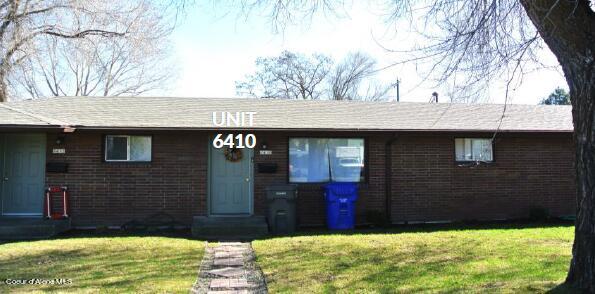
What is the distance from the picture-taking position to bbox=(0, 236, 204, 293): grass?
20.2 feet

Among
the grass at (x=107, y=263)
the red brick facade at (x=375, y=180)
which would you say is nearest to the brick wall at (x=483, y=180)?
the red brick facade at (x=375, y=180)

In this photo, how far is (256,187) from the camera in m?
11.8

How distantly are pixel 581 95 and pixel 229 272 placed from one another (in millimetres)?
4991

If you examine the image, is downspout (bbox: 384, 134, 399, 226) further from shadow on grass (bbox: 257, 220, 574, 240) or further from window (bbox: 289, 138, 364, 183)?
window (bbox: 289, 138, 364, 183)

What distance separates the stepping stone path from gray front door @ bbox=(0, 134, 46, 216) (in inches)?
191

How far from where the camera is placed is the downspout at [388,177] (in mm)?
12148

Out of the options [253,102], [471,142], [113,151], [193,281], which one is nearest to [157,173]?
[113,151]

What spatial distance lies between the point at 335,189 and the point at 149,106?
5556mm

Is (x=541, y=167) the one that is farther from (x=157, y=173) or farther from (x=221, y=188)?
(x=157, y=173)

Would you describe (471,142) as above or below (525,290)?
above

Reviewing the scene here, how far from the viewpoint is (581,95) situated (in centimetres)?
523

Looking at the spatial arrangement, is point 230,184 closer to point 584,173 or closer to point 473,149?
point 473,149

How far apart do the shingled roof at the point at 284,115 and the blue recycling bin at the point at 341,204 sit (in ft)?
4.60

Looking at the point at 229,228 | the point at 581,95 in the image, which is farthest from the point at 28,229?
the point at 581,95
